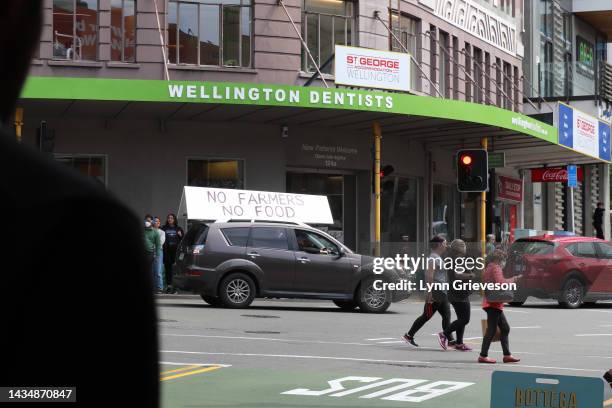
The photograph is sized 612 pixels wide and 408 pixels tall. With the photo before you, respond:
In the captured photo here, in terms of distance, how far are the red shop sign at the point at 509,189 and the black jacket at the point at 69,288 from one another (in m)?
41.4

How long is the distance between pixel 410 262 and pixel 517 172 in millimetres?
19802

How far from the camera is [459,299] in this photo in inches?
628

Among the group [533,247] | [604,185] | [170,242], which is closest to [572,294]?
[533,247]

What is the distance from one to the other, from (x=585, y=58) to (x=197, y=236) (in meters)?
34.0

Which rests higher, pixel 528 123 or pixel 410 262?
pixel 528 123

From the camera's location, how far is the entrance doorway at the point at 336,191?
3128 centimetres

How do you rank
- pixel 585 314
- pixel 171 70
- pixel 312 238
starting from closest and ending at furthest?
pixel 312 238 < pixel 585 314 < pixel 171 70

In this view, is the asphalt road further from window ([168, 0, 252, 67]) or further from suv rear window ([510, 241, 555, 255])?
window ([168, 0, 252, 67])

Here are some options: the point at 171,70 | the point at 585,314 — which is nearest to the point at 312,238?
the point at 585,314

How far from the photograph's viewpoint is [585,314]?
24.3 metres

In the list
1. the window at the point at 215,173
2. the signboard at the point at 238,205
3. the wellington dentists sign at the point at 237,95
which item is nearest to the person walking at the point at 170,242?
the signboard at the point at 238,205

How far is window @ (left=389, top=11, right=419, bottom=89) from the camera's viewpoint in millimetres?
33312

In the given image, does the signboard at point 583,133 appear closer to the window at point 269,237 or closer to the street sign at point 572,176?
the street sign at point 572,176

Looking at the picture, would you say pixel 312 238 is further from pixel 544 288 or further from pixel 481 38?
pixel 481 38
